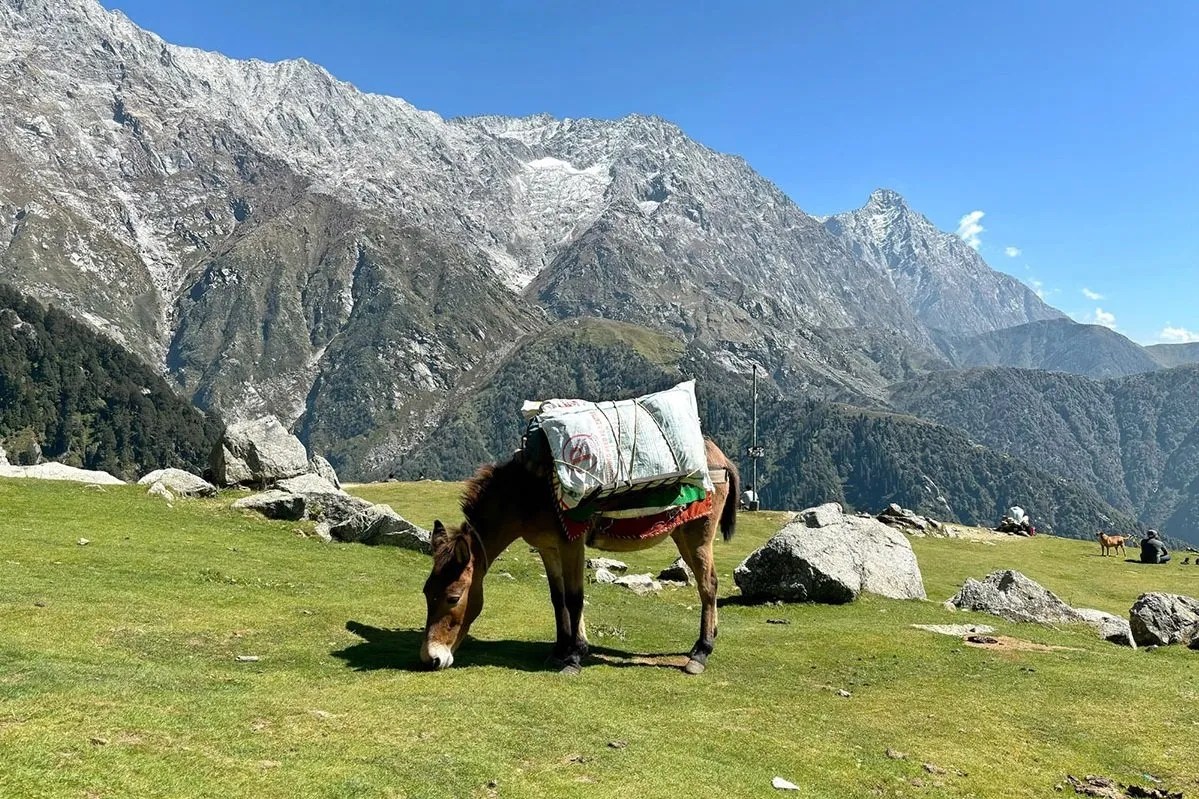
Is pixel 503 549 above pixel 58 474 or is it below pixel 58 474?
above

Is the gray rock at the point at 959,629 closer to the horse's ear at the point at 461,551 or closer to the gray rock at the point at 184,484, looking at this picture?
the horse's ear at the point at 461,551

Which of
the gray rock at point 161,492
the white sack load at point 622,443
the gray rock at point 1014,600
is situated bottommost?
the gray rock at point 1014,600

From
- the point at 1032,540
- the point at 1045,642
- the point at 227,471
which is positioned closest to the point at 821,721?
the point at 1045,642

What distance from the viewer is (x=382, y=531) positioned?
23.7m

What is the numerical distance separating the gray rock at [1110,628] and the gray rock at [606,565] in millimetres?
13314

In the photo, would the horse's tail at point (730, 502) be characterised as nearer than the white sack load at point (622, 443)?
No

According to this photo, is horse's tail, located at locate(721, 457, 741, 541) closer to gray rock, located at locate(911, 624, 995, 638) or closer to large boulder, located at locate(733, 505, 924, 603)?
gray rock, located at locate(911, 624, 995, 638)

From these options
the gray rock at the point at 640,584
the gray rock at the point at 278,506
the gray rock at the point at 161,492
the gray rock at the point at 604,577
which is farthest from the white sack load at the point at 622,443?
the gray rock at the point at 161,492

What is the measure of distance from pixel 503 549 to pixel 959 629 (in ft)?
39.2

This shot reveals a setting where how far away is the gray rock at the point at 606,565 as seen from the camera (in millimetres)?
24328

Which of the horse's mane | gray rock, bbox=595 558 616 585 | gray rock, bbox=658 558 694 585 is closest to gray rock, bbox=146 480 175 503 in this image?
gray rock, bbox=595 558 616 585

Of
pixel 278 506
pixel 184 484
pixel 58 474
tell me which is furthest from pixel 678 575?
pixel 58 474

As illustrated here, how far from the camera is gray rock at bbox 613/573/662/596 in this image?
21719 millimetres

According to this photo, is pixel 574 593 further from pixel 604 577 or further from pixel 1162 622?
pixel 1162 622
